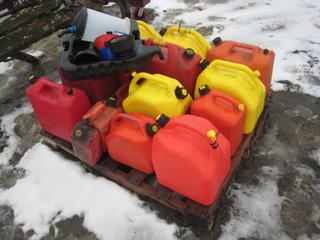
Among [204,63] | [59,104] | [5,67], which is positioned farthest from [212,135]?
[5,67]

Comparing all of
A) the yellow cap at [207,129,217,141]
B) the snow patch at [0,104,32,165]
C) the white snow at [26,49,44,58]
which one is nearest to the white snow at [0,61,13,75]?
the white snow at [26,49,44,58]

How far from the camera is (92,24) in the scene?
9.22 feet

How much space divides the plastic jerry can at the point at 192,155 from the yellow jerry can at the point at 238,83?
1.27 ft

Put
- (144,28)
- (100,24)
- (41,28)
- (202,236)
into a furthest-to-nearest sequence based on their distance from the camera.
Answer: (41,28), (144,28), (100,24), (202,236)

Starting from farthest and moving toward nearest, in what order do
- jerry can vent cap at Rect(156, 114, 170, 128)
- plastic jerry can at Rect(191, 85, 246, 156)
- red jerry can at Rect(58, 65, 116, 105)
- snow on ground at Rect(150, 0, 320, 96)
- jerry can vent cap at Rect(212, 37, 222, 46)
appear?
snow on ground at Rect(150, 0, 320, 96) → jerry can vent cap at Rect(212, 37, 222, 46) → red jerry can at Rect(58, 65, 116, 105) → plastic jerry can at Rect(191, 85, 246, 156) → jerry can vent cap at Rect(156, 114, 170, 128)

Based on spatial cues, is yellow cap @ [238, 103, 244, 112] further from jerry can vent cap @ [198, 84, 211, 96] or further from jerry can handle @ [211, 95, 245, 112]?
jerry can vent cap @ [198, 84, 211, 96]

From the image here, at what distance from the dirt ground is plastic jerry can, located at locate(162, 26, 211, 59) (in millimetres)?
1052

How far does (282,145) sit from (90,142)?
1.84 metres

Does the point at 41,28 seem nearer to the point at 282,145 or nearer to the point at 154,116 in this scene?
the point at 154,116

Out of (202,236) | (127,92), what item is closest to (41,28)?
(127,92)

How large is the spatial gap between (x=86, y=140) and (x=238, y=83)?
1280 mm

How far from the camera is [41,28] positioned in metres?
3.83

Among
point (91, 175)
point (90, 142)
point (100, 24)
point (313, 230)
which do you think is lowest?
point (313, 230)

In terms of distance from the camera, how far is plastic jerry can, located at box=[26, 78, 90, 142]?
8.51ft
